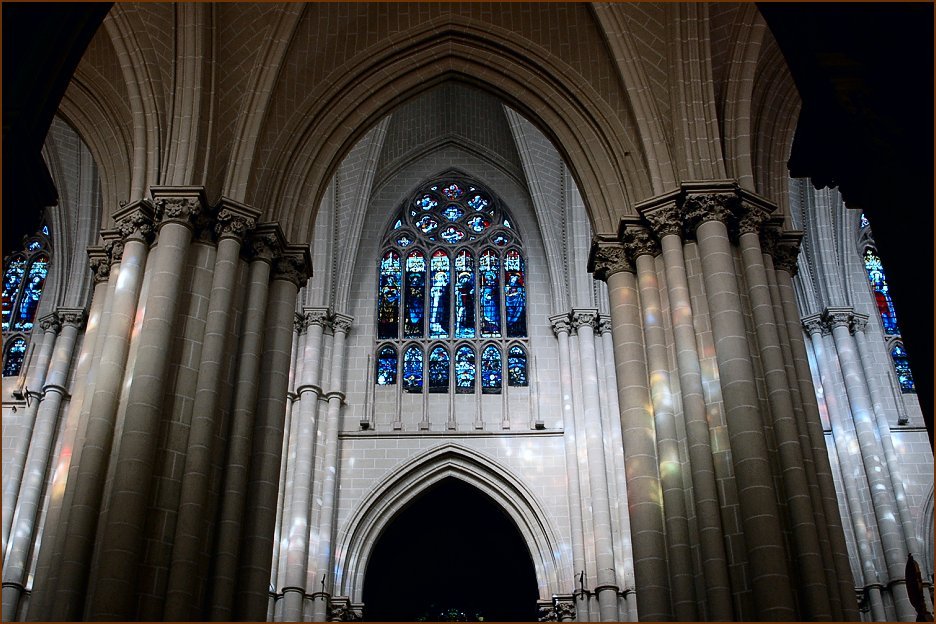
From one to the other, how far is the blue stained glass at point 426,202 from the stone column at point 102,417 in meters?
11.1

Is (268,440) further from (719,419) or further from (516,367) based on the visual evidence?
(516,367)

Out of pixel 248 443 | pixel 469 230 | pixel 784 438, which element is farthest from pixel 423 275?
pixel 784 438

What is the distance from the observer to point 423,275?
70.0ft

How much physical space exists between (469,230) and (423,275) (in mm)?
1563

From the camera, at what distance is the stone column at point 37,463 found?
14.5m

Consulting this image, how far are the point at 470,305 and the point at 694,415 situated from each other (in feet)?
35.8

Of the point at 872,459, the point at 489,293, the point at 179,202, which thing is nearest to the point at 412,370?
the point at 489,293

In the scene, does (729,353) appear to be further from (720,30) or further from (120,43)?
(120,43)

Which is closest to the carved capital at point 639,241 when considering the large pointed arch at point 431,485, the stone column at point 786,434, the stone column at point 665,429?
the stone column at point 665,429

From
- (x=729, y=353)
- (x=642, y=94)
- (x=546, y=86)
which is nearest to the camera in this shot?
(x=729, y=353)

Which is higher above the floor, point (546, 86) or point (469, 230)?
point (469, 230)

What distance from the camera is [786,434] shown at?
10.1 m

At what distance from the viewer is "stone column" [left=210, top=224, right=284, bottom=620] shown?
9.88 meters

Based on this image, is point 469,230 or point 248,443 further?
point 469,230
